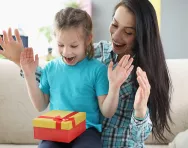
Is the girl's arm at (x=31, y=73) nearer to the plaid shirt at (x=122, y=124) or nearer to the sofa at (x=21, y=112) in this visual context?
the plaid shirt at (x=122, y=124)

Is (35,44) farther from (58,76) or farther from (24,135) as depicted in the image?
(58,76)

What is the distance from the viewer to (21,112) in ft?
5.76

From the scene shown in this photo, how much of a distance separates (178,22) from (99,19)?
96 cm

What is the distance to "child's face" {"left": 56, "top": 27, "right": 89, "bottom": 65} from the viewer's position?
1.08 meters

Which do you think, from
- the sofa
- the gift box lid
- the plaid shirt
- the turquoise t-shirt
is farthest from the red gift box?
the sofa

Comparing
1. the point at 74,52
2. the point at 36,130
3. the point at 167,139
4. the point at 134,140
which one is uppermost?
the point at 74,52

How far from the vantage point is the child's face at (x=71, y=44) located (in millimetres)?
1081

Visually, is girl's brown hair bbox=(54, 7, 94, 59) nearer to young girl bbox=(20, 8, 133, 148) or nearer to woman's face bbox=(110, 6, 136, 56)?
young girl bbox=(20, 8, 133, 148)

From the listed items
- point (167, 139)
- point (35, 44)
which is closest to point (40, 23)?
point (35, 44)

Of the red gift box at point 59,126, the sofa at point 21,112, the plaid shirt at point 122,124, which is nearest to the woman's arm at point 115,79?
the red gift box at point 59,126

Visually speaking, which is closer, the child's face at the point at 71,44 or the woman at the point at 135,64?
the child's face at the point at 71,44

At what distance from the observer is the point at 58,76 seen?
1.17 meters

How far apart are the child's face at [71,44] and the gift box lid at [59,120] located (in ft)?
0.72

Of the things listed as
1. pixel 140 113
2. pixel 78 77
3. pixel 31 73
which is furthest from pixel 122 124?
pixel 31 73
